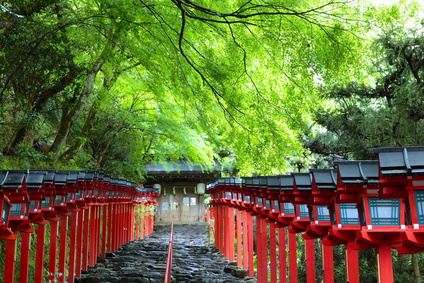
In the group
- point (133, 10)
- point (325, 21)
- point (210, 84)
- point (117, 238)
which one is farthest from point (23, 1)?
point (117, 238)

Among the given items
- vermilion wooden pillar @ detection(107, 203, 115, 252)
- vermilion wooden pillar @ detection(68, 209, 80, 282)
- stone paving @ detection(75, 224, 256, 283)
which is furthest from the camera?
vermilion wooden pillar @ detection(107, 203, 115, 252)

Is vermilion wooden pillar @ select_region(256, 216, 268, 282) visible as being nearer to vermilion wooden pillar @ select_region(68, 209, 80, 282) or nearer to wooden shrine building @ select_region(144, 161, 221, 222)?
vermilion wooden pillar @ select_region(68, 209, 80, 282)

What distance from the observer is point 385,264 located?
17.6ft

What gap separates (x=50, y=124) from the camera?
15969 millimetres

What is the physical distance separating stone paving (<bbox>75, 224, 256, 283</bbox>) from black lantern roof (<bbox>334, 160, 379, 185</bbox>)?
30.2 feet

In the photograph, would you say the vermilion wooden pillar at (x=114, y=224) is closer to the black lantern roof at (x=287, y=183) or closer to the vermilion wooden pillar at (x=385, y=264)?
the black lantern roof at (x=287, y=183)

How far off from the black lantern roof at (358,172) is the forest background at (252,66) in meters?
2.83

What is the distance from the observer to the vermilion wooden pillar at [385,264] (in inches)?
208

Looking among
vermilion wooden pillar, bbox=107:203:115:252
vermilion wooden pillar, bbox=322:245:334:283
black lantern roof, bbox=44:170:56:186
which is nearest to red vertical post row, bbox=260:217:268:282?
vermilion wooden pillar, bbox=322:245:334:283

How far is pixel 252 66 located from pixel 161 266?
358 inches

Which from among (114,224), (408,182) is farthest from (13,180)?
(114,224)

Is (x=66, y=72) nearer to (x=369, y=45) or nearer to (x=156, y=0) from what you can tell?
(x=156, y=0)

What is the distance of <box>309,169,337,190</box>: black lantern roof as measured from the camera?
6537 millimetres

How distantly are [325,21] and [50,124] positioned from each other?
1099cm
